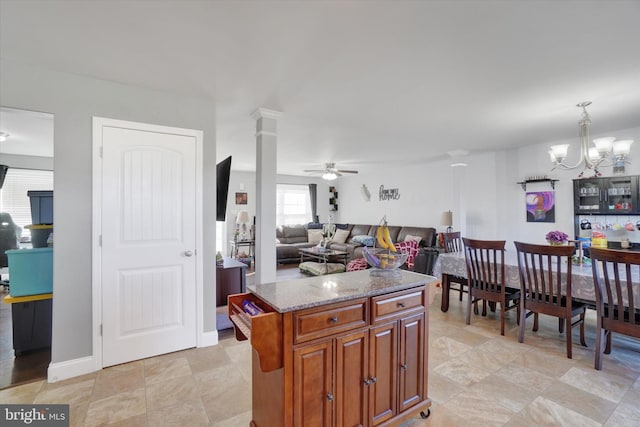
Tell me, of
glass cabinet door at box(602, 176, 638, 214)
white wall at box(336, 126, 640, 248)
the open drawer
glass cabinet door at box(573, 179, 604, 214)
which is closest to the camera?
the open drawer

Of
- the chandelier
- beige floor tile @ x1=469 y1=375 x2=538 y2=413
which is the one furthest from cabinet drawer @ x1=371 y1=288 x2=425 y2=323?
the chandelier

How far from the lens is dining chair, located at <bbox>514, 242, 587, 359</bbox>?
2.51 m

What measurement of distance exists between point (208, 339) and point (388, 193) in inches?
226

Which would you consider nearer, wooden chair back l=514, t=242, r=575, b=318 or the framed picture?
wooden chair back l=514, t=242, r=575, b=318

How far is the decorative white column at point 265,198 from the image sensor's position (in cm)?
306

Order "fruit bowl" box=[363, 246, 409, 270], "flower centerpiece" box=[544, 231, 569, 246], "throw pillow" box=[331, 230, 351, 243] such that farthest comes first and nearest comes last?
"throw pillow" box=[331, 230, 351, 243] < "flower centerpiece" box=[544, 231, 569, 246] < "fruit bowl" box=[363, 246, 409, 270]

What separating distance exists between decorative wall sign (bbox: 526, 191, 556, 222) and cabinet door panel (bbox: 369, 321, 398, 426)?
4.29m

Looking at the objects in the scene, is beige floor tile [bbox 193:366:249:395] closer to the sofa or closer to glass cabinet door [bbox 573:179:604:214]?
the sofa

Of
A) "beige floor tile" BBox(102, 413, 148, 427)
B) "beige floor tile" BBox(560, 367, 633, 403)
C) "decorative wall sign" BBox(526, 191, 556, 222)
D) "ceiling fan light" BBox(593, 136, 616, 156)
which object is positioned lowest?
"beige floor tile" BBox(560, 367, 633, 403)

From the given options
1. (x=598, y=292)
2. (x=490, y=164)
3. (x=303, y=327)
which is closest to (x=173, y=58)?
(x=303, y=327)

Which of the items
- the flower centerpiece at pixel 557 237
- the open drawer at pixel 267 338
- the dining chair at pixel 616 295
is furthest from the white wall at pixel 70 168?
the flower centerpiece at pixel 557 237

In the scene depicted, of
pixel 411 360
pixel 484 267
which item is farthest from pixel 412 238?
pixel 411 360

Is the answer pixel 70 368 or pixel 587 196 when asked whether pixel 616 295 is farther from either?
pixel 70 368

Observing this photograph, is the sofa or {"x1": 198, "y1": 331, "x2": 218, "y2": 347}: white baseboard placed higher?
the sofa
